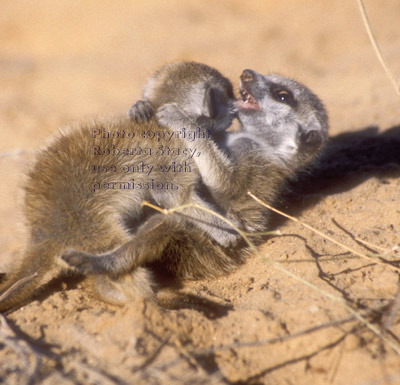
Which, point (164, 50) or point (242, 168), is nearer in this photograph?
point (242, 168)

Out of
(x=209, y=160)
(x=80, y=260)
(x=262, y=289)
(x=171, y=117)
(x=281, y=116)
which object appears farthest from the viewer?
(x=281, y=116)

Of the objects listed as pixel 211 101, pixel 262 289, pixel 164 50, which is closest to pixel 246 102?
pixel 211 101

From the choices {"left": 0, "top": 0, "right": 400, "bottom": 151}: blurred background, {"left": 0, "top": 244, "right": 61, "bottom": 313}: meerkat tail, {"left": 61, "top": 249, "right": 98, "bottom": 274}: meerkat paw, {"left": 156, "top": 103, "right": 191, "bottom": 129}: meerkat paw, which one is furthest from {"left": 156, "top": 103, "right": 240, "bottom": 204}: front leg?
{"left": 0, "top": 0, "right": 400, "bottom": 151}: blurred background

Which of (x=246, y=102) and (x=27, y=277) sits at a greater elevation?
(x=246, y=102)

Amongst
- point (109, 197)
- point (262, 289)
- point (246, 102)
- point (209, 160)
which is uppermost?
point (246, 102)

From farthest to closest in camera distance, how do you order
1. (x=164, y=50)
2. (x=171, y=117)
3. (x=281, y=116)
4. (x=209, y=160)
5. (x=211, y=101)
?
(x=164, y=50) < (x=281, y=116) < (x=211, y=101) < (x=171, y=117) < (x=209, y=160)

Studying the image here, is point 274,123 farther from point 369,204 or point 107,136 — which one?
point 107,136

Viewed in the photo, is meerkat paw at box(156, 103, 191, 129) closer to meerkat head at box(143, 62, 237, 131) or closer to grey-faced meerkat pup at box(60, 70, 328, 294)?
grey-faced meerkat pup at box(60, 70, 328, 294)

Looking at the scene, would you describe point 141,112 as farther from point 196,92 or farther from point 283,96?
point 283,96

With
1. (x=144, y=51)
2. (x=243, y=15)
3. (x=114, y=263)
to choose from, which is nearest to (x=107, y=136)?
(x=114, y=263)
